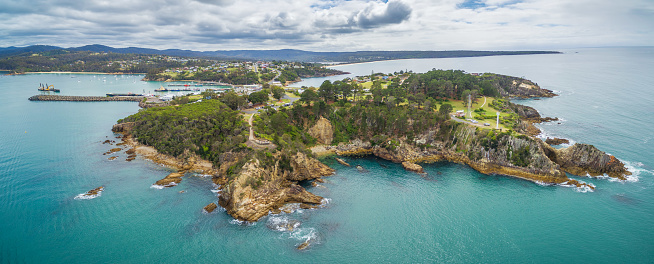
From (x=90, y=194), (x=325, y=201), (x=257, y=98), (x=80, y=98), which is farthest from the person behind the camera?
(x=80, y=98)

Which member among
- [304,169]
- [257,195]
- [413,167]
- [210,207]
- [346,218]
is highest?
[304,169]

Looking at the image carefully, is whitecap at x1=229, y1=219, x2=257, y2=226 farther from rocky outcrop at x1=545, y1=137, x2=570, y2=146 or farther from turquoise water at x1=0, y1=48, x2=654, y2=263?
rocky outcrop at x1=545, y1=137, x2=570, y2=146

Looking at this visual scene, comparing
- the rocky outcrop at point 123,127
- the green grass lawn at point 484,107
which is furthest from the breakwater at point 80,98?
the green grass lawn at point 484,107

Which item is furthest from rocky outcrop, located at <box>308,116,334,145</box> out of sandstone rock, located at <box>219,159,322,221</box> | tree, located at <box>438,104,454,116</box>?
tree, located at <box>438,104,454,116</box>

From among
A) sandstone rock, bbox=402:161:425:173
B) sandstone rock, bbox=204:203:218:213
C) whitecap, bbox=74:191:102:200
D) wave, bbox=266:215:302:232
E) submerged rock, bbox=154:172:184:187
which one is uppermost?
submerged rock, bbox=154:172:184:187

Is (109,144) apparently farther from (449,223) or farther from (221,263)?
(449,223)

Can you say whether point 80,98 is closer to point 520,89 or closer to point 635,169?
point 635,169

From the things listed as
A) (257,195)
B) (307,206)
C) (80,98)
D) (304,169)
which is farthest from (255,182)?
(80,98)
